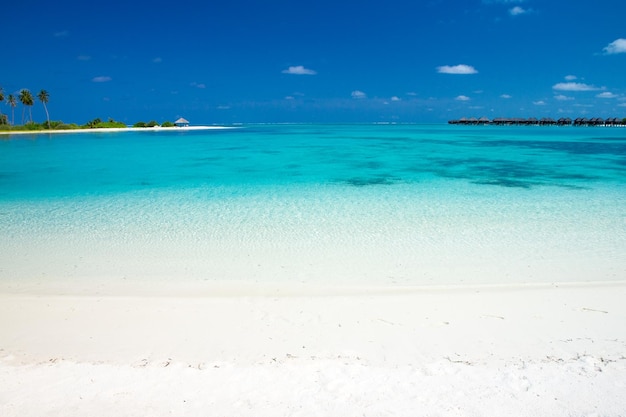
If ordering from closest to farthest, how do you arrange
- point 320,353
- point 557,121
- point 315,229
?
point 320,353 < point 315,229 < point 557,121

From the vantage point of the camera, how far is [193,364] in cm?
295

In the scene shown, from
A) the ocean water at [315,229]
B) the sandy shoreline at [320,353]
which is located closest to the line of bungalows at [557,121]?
the ocean water at [315,229]

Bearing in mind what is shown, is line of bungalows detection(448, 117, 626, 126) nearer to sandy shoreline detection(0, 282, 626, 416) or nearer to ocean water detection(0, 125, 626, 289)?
ocean water detection(0, 125, 626, 289)

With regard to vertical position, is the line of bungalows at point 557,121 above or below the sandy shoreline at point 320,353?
above

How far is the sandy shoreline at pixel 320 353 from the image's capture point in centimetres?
252

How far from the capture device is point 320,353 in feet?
10.2

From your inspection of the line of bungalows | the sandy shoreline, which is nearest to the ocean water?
the sandy shoreline

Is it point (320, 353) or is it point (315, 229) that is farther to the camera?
point (315, 229)

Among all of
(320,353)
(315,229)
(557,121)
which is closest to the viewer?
(320,353)

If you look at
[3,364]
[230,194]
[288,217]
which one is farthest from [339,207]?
[3,364]

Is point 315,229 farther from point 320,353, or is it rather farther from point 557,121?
point 557,121

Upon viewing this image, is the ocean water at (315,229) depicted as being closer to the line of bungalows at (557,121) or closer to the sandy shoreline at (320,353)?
the sandy shoreline at (320,353)

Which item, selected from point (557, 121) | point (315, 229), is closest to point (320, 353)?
point (315, 229)

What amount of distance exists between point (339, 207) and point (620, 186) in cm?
877
